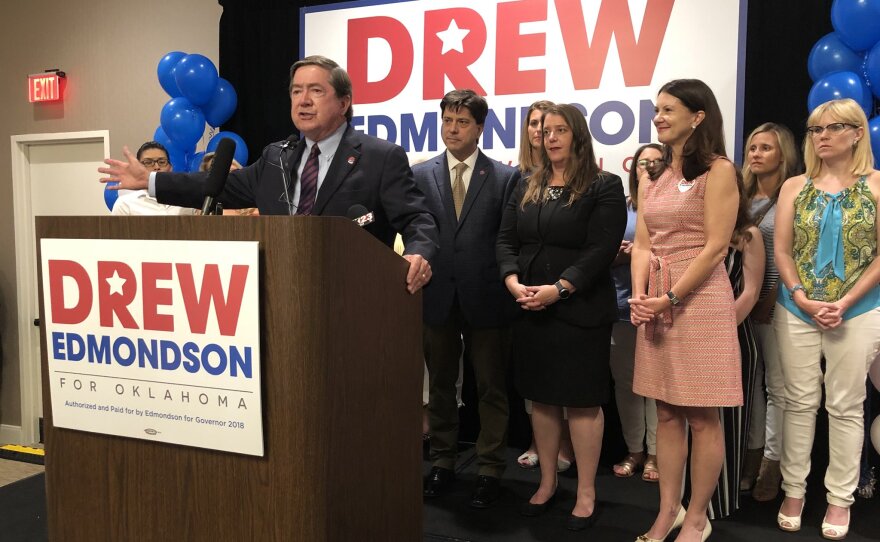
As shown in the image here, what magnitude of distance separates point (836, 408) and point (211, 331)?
233 cm

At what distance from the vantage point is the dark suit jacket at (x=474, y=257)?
294 centimetres

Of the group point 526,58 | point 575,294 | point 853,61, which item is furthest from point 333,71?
point 853,61

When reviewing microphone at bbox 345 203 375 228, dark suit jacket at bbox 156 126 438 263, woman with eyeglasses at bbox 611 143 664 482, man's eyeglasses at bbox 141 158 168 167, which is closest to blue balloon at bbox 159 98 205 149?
man's eyeglasses at bbox 141 158 168 167

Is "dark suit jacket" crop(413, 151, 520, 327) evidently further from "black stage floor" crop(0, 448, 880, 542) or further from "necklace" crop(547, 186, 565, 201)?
"black stage floor" crop(0, 448, 880, 542)

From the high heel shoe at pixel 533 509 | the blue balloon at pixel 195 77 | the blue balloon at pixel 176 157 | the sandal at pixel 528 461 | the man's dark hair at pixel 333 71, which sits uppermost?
the blue balloon at pixel 195 77

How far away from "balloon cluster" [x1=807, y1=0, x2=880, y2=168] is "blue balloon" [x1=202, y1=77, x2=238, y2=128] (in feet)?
10.3

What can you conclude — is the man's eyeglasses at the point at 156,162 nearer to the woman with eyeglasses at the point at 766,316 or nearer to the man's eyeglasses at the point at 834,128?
the woman with eyeglasses at the point at 766,316

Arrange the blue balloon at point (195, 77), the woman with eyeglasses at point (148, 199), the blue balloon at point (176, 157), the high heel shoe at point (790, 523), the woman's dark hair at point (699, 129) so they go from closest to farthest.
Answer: the woman's dark hair at point (699, 129) → the high heel shoe at point (790, 523) → the woman with eyeglasses at point (148, 199) → the blue balloon at point (195, 77) → the blue balloon at point (176, 157)

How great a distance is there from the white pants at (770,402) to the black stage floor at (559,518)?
25 centimetres

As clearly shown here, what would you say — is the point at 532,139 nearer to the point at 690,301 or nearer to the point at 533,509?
the point at 690,301

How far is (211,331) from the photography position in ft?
4.17

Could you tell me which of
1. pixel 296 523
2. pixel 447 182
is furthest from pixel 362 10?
pixel 296 523

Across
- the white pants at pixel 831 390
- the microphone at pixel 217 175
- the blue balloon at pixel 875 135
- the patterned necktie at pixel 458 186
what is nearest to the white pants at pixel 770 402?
the white pants at pixel 831 390

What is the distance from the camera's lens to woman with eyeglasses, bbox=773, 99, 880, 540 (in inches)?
100
